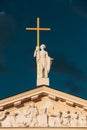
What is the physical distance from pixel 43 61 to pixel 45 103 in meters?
2.47

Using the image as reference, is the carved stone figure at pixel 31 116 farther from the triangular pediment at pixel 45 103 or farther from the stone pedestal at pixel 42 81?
the stone pedestal at pixel 42 81

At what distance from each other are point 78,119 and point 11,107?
3360 mm

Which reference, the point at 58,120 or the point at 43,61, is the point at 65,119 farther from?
the point at 43,61

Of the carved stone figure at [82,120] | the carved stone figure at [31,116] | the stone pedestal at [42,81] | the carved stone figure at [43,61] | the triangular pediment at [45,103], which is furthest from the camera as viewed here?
the carved stone figure at [43,61]

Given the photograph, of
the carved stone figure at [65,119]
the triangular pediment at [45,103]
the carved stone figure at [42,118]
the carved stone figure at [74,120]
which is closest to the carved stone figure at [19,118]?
the triangular pediment at [45,103]

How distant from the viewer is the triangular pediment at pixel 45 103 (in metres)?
29.7

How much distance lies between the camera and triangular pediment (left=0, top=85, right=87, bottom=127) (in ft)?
97.5

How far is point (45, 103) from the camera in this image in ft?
98.7

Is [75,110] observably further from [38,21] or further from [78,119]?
[38,21]

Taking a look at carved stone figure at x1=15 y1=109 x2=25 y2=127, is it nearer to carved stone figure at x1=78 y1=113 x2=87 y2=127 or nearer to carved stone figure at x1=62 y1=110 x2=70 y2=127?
carved stone figure at x1=62 y1=110 x2=70 y2=127

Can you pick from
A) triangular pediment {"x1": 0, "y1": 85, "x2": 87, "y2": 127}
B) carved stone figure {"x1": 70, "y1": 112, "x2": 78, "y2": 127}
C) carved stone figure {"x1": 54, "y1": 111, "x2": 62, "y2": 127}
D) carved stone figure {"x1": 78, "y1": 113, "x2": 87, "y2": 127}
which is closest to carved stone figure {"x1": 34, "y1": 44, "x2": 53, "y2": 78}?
triangular pediment {"x1": 0, "y1": 85, "x2": 87, "y2": 127}

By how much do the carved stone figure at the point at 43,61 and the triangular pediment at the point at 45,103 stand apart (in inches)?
49.8

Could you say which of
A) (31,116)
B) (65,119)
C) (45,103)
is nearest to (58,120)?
(65,119)

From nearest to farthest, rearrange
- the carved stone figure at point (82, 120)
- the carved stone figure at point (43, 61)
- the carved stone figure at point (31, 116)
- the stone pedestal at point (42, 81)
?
the carved stone figure at point (31, 116), the carved stone figure at point (82, 120), the stone pedestal at point (42, 81), the carved stone figure at point (43, 61)
